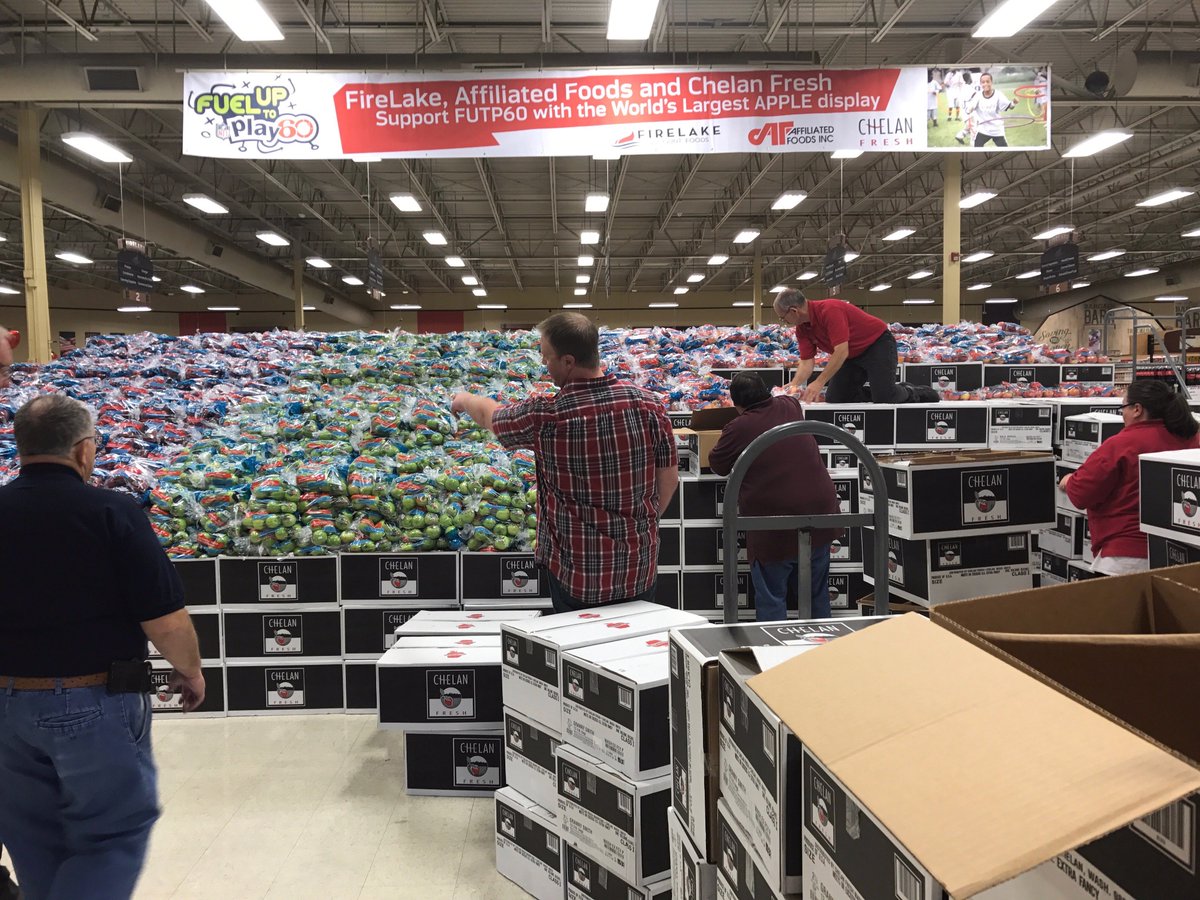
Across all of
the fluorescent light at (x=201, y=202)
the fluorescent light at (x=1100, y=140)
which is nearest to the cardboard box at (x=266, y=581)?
the fluorescent light at (x=1100, y=140)

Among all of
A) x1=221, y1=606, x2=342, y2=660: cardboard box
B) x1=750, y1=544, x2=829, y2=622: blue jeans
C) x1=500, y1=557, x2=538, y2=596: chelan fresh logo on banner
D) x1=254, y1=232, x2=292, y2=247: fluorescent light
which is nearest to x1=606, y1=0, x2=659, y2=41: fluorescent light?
x1=500, y1=557, x2=538, y2=596: chelan fresh logo on banner

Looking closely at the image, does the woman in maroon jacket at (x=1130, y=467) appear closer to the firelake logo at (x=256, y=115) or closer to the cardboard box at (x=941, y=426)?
the cardboard box at (x=941, y=426)

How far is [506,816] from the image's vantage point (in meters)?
2.85

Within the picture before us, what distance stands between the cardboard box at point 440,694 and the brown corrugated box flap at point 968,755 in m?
2.34

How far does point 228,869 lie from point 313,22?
357 inches

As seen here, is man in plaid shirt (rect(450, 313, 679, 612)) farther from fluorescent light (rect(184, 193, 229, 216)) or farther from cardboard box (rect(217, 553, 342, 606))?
fluorescent light (rect(184, 193, 229, 216))

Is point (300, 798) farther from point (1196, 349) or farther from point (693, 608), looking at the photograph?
point (1196, 349)

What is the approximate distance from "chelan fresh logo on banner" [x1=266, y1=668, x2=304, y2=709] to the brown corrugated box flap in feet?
12.4

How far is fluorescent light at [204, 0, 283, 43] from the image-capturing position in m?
6.64

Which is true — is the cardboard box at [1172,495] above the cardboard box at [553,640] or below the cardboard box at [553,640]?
above

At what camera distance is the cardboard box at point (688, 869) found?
62.3 inches

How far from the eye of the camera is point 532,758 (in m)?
2.75

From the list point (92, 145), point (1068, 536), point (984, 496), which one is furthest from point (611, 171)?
point (984, 496)

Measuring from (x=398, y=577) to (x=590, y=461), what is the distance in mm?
2000
